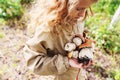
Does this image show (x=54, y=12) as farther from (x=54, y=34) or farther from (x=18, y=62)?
(x=18, y=62)

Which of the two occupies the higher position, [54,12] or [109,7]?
[109,7]

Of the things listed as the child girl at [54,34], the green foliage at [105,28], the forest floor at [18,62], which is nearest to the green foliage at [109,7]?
the green foliage at [105,28]

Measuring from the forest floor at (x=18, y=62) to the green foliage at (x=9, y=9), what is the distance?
0.63ft

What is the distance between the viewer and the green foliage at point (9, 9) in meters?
3.89

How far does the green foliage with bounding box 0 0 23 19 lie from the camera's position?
12.8ft

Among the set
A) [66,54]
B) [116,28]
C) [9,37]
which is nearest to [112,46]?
[116,28]

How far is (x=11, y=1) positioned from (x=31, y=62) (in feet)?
7.52

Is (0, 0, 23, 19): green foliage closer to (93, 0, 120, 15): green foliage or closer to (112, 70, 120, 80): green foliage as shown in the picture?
(93, 0, 120, 15): green foliage

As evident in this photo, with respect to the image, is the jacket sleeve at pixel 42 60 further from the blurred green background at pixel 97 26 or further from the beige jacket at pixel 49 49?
the blurred green background at pixel 97 26

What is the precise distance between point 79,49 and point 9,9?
2.32 m

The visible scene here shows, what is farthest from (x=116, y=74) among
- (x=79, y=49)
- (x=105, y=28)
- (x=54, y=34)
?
(x=54, y=34)

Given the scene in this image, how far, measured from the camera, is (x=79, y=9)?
168 cm

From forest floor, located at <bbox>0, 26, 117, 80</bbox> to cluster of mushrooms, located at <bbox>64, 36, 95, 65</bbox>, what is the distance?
1.45 meters

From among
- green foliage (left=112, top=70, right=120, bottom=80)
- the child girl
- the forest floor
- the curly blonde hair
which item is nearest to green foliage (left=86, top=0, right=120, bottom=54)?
the forest floor
